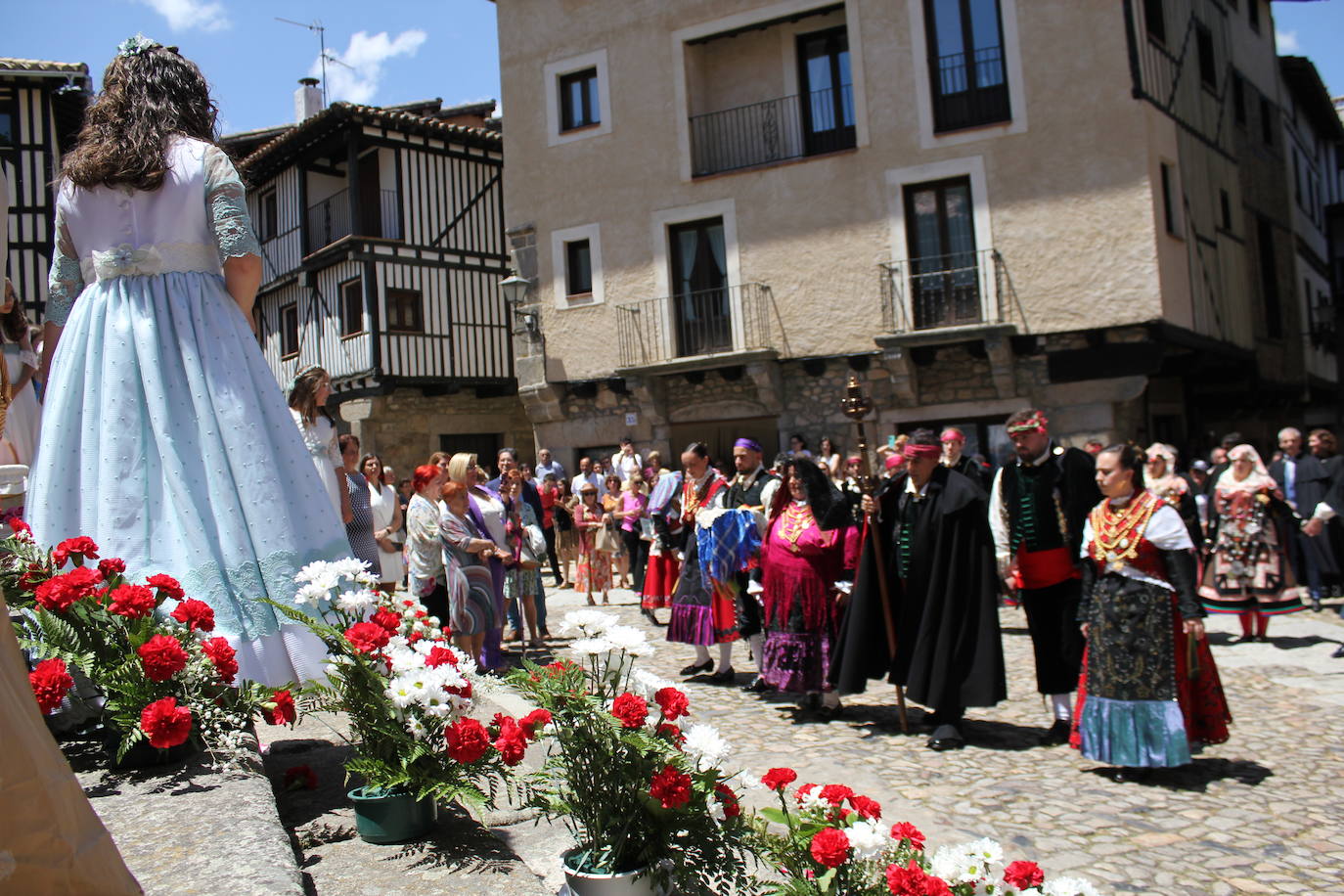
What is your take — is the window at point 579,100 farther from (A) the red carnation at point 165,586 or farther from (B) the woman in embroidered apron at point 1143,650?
(A) the red carnation at point 165,586

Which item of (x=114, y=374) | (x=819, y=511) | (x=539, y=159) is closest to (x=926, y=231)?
(x=539, y=159)

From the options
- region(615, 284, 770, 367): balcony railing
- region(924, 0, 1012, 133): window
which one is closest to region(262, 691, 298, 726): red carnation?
region(615, 284, 770, 367): balcony railing

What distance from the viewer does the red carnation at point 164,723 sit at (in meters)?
2.32

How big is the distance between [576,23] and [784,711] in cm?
1537

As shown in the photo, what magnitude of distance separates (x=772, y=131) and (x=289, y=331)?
12525 mm

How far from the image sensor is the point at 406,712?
8.78 feet

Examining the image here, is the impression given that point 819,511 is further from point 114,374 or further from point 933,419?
point 933,419

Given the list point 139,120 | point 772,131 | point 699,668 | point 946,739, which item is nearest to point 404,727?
point 139,120

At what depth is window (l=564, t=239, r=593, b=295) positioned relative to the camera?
1878 cm

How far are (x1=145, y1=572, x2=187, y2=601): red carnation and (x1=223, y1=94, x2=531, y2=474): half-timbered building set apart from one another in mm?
18236

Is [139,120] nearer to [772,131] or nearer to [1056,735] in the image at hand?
[1056,735]

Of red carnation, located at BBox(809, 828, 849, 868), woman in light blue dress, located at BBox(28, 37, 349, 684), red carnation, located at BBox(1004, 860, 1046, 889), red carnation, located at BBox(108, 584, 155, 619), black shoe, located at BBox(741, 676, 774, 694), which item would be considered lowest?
black shoe, located at BBox(741, 676, 774, 694)

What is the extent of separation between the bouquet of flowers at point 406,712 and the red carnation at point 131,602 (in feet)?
1.06

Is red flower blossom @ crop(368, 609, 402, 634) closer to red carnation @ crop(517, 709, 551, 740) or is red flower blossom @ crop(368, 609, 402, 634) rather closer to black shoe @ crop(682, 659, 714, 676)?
red carnation @ crop(517, 709, 551, 740)
